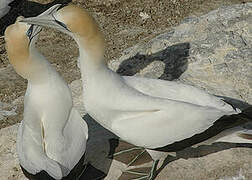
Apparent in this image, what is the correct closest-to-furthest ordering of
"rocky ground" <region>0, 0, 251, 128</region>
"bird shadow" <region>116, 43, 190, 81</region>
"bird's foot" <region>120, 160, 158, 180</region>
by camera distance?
1. "bird's foot" <region>120, 160, 158, 180</region>
2. "bird shadow" <region>116, 43, 190, 81</region>
3. "rocky ground" <region>0, 0, 251, 128</region>

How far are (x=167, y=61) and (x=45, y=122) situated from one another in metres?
2.37

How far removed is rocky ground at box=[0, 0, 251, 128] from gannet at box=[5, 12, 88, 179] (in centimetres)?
221

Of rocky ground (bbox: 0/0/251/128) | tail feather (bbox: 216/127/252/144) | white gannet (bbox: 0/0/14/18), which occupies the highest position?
tail feather (bbox: 216/127/252/144)

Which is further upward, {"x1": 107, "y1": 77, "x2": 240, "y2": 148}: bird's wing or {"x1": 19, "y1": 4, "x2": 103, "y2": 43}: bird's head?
{"x1": 19, "y1": 4, "x2": 103, "y2": 43}: bird's head

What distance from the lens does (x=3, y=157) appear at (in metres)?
5.54

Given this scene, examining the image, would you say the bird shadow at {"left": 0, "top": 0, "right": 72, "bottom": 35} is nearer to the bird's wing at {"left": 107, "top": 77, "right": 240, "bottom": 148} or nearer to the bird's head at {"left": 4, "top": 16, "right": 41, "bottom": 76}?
the bird's head at {"left": 4, "top": 16, "right": 41, "bottom": 76}

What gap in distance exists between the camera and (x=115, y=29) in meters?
8.93

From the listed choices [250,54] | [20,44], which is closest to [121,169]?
[20,44]

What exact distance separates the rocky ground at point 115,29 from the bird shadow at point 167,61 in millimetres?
981

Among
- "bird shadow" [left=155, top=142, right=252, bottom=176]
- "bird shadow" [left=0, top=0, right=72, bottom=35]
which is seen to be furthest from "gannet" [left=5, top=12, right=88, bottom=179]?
"bird shadow" [left=0, top=0, right=72, bottom=35]

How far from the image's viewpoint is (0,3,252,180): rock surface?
5.14m

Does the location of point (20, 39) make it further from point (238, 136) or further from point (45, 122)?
point (238, 136)

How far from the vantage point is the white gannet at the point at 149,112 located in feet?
15.2

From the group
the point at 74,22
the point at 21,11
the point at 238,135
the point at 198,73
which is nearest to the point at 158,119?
the point at 238,135
